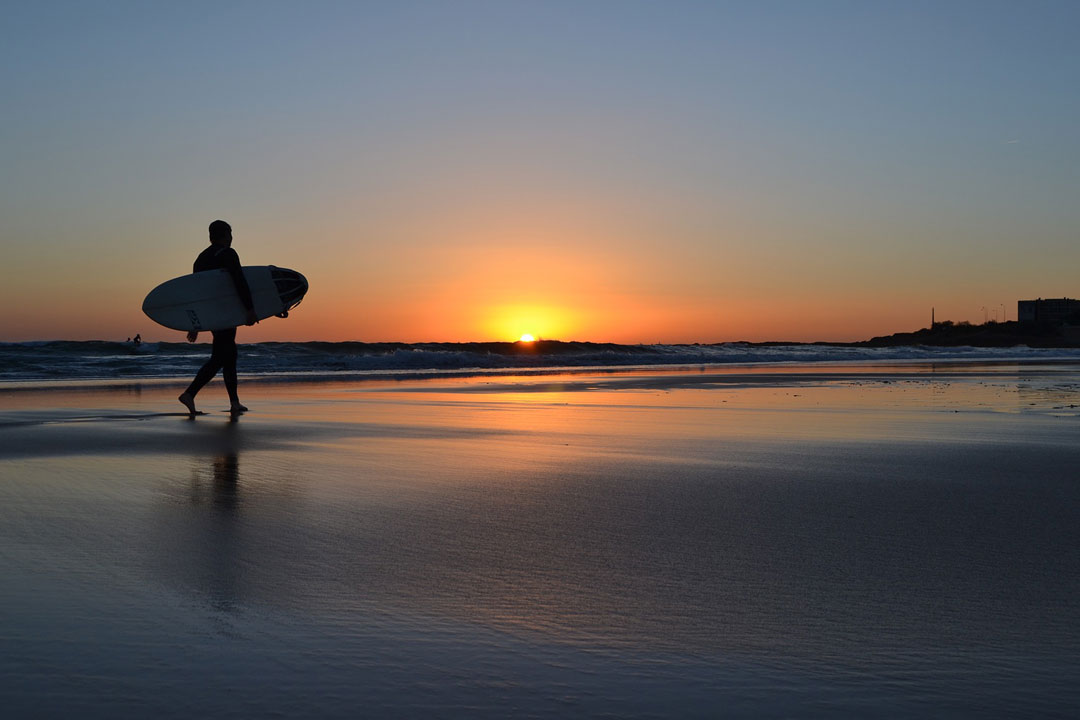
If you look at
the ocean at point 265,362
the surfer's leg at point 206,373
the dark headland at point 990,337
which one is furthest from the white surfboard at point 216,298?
the dark headland at point 990,337

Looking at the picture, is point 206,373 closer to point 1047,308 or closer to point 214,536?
point 214,536

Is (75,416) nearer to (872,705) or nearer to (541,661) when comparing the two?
(541,661)

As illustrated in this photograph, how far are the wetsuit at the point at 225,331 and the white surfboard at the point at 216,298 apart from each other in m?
0.10

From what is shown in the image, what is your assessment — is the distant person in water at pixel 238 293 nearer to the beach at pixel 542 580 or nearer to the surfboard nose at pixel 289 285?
the surfboard nose at pixel 289 285

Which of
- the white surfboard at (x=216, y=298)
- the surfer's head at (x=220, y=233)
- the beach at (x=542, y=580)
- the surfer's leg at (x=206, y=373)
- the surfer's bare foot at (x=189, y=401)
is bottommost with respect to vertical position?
the beach at (x=542, y=580)

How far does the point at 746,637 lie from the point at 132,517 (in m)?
2.62

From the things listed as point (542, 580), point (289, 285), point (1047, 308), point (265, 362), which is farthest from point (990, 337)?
point (1047, 308)

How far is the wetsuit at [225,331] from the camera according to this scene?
9.53m

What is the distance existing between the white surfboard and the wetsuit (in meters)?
0.10

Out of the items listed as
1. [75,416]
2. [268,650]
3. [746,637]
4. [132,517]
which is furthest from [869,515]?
[75,416]

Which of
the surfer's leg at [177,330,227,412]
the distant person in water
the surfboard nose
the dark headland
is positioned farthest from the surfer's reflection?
the dark headland

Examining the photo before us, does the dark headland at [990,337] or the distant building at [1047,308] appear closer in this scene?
the dark headland at [990,337]

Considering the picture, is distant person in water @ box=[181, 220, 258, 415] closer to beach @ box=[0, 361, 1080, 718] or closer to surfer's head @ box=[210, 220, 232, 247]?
surfer's head @ box=[210, 220, 232, 247]

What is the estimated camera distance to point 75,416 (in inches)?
351
